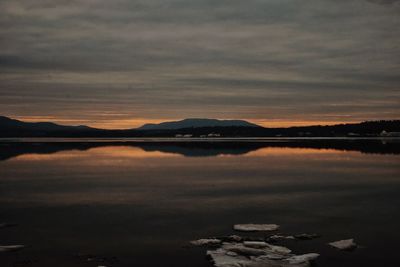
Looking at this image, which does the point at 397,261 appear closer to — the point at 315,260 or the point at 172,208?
the point at 315,260

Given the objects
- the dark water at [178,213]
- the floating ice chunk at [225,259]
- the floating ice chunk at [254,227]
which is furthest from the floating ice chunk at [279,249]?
the floating ice chunk at [254,227]

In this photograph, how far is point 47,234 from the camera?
46.1 feet

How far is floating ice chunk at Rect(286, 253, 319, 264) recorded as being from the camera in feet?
35.7

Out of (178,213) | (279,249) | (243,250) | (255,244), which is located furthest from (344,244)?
(178,213)

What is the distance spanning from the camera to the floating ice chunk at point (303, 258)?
10.9 m

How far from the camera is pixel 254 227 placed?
1441cm

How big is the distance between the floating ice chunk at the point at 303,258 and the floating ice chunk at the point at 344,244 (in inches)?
46.1

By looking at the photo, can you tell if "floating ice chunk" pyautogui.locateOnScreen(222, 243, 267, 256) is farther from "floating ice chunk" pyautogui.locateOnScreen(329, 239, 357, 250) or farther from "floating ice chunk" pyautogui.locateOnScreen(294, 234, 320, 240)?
"floating ice chunk" pyautogui.locateOnScreen(329, 239, 357, 250)

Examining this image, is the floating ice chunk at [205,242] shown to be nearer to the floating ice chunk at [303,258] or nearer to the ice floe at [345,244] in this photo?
the floating ice chunk at [303,258]

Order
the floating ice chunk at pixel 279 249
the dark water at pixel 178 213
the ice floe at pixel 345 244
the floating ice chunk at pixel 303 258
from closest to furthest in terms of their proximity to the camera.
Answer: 1. the floating ice chunk at pixel 303 258
2. the floating ice chunk at pixel 279 249
3. the dark water at pixel 178 213
4. the ice floe at pixel 345 244

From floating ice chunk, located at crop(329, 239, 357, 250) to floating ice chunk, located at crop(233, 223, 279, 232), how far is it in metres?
A: 2.20

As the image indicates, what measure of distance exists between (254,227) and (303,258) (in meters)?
3.46

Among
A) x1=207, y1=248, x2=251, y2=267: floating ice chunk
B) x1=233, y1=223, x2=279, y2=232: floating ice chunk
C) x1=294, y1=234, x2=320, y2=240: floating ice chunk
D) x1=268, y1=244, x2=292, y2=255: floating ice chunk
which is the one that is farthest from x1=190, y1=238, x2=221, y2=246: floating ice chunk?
x1=294, y1=234, x2=320, y2=240: floating ice chunk

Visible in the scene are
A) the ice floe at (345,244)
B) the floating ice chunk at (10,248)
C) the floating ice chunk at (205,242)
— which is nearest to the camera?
the floating ice chunk at (10,248)
